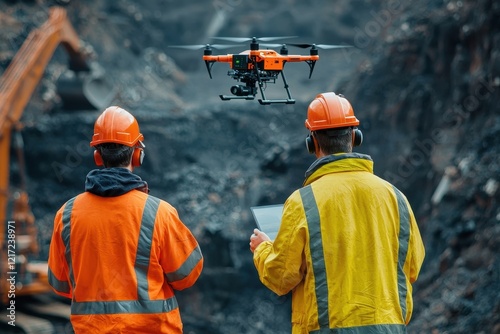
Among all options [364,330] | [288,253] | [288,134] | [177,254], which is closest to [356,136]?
[288,253]

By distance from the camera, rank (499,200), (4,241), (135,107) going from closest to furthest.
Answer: (499,200) < (4,241) < (135,107)

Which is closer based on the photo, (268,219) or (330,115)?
(330,115)

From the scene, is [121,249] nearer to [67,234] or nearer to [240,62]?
[67,234]

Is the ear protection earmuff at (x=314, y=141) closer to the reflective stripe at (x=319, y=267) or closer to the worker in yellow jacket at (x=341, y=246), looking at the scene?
the worker in yellow jacket at (x=341, y=246)

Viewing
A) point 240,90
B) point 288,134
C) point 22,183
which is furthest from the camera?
point 288,134

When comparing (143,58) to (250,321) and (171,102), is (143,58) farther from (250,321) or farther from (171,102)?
(250,321)

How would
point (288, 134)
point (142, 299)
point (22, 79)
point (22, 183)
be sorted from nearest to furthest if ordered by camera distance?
point (142, 299)
point (22, 79)
point (22, 183)
point (288, 134)

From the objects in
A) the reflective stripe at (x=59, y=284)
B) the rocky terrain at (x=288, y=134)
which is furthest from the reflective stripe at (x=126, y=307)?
the rocky terrain at (x=288, y=134)

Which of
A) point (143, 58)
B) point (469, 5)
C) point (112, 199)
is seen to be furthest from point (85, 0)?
point (112, 199)
